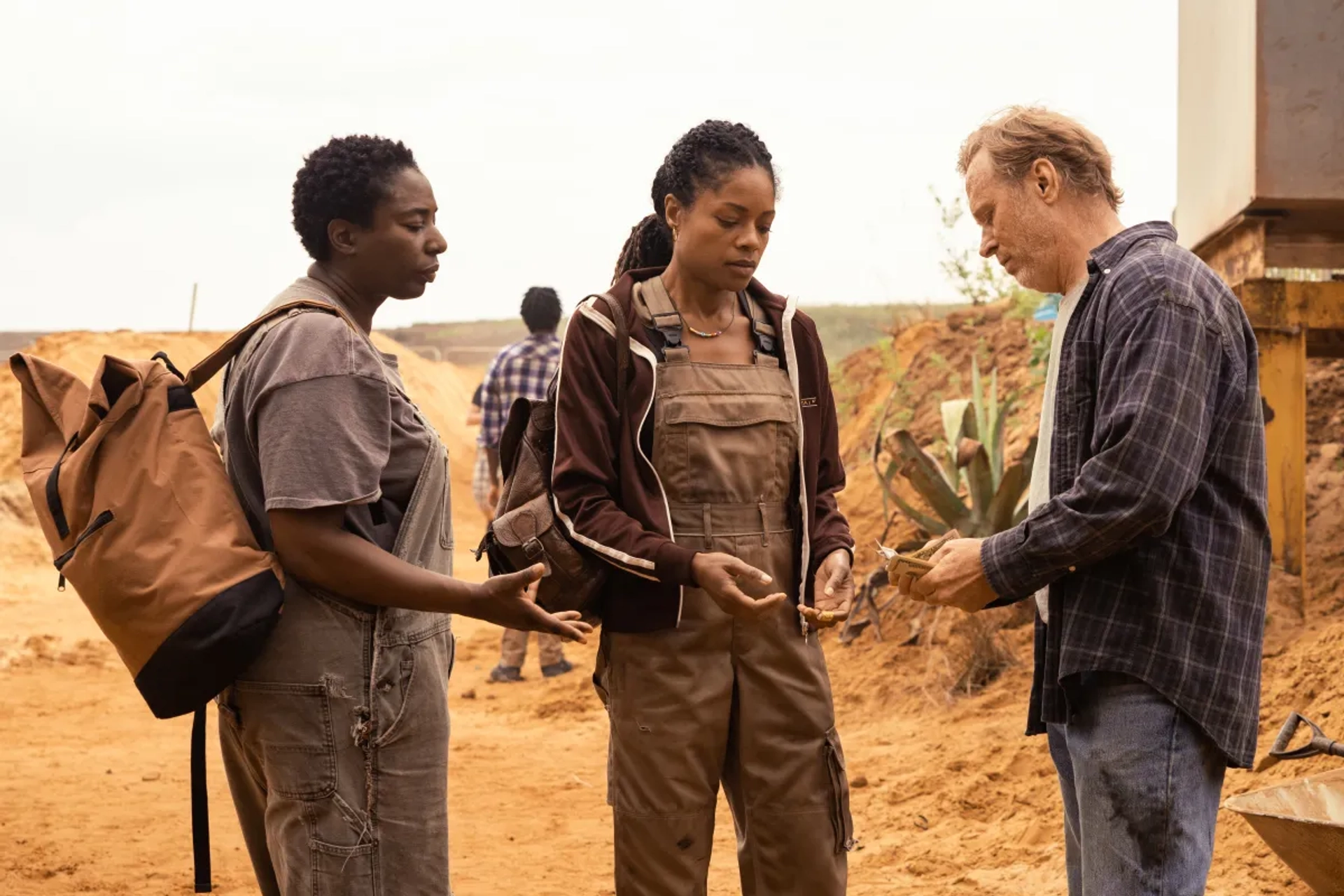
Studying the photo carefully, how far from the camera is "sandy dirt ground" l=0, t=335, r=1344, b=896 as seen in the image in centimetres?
495

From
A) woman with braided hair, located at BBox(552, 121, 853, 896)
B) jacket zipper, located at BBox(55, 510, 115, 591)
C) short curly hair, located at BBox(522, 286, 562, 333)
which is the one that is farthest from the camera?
short curly hair, located at BBox(522, 286, 562, 333)

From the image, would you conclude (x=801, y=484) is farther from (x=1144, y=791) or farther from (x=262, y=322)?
(x=262, y=322)

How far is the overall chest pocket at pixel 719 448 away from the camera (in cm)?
307

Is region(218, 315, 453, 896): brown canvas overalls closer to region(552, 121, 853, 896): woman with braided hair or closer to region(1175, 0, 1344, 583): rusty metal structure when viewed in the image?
region(552, 121, 853, 896): woman with braided hair

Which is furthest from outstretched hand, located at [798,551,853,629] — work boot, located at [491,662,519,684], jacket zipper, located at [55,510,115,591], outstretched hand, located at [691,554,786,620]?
work boot, located at [491,662,519,684]

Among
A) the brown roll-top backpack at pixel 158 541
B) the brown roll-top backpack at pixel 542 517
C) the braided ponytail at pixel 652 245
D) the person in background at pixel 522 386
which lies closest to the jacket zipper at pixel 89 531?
the brown roll-top backpack at pixel 158 541

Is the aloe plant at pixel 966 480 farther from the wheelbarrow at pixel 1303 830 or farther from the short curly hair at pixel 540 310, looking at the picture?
the wheelbarrow at pixel 1303 830

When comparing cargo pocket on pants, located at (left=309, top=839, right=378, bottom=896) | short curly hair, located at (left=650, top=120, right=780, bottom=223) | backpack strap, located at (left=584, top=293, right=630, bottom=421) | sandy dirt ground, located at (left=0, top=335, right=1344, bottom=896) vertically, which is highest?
short curly hair, located at (left=650, top=120, right=780, bottom=223)

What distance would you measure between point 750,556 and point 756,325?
573 mm

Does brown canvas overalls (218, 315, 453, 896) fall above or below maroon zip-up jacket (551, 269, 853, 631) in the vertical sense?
below

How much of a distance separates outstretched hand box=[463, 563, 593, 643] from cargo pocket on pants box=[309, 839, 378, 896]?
48 cm

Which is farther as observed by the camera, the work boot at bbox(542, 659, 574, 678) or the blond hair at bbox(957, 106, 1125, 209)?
the work boot at bbox(542, 659, 574, 678)

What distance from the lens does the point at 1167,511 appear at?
2.37 m

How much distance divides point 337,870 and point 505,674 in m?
6.32
